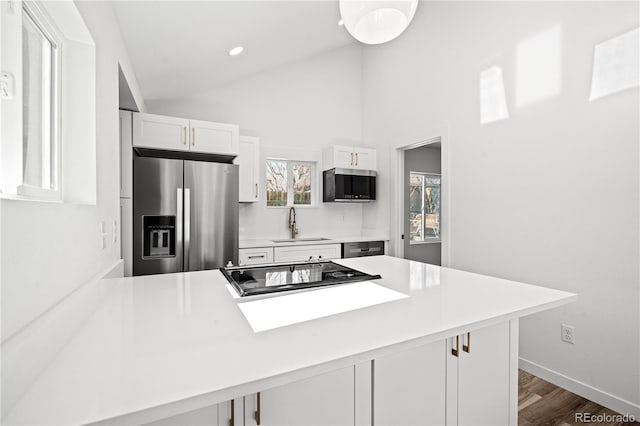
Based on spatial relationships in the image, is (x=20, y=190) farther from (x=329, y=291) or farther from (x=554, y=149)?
(x=554, y=149)

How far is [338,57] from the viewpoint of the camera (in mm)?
4336

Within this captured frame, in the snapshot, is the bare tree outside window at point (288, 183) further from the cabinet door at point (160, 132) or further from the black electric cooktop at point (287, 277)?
the black electric cooktop at point (287, 277)

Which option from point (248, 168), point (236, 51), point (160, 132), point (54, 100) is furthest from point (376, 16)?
point (248, 168)

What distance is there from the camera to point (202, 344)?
2.55 feet

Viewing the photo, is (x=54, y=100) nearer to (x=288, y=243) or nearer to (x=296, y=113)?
(x=288, y=243)

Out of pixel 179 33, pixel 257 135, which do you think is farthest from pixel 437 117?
pixel 179 33

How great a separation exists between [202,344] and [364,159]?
11.7 feet

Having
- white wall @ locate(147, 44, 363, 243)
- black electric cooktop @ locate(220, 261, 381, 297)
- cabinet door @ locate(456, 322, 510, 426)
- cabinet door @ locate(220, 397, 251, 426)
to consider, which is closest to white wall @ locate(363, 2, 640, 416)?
cabinet door @ locate(456, 322, 510, 426)

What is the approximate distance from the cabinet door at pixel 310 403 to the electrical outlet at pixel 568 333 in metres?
2.04

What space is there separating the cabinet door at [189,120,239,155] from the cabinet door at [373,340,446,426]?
259 centimetres

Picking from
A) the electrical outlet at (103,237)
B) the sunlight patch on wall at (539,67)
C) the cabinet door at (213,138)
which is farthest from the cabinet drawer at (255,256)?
the sunlight patch on wall at (539,67)

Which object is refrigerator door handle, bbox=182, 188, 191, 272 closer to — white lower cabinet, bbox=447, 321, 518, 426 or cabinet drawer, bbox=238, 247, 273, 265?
cabinet drawer, bbox=238, 247, 273, 265

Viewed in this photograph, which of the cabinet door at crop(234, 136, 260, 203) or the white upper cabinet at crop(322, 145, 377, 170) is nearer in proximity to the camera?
the cabinet door at crop(234, 136, 260, 203)

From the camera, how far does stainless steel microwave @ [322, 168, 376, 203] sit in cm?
387
